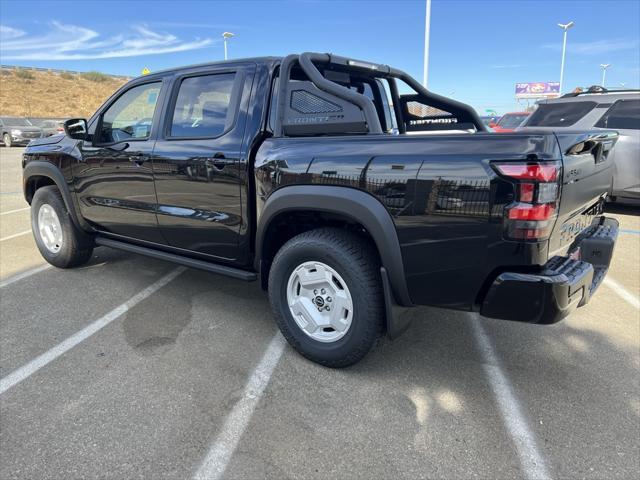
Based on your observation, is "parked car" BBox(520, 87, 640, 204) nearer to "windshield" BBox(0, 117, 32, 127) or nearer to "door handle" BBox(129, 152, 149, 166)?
"door handle" BBox(129, 152, 149, 166)

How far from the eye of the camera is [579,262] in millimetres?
2521

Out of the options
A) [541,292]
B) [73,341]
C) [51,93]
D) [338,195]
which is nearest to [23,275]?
[73,341]

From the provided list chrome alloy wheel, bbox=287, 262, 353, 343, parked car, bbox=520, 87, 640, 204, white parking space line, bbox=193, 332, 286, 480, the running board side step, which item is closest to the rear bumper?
chrome alloy wheel, bbox=287, 262, 353, 343

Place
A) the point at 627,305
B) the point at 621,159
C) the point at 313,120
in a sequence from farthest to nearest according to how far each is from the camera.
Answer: the point at 621,159 < the point at 627,305 < the point at 313,120

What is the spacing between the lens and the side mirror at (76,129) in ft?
13.7

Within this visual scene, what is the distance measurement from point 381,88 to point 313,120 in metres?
1.51

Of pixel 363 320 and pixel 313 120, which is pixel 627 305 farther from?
pixel 313 120

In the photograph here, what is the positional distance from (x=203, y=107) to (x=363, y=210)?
164 cm

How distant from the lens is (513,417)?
250 cm

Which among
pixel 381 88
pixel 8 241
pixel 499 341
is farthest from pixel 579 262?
pixel 8 241

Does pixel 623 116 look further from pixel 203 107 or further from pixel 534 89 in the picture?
pixel 534 89

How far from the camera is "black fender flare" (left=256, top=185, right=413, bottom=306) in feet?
8.25

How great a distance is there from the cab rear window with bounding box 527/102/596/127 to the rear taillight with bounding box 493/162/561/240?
6.06m

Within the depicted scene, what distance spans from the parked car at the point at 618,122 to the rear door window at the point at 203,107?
5.58m
